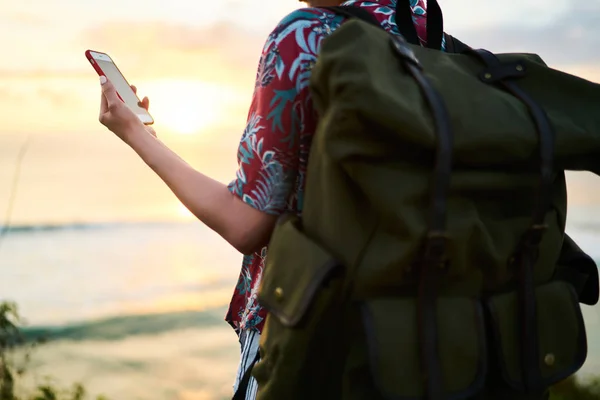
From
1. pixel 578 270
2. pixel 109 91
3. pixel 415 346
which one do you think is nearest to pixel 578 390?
pixel 578 270

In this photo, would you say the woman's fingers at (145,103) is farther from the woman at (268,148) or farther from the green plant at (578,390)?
the green plant at (578,390)

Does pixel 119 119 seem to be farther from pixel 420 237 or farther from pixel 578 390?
pixel 578 390

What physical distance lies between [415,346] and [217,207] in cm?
43

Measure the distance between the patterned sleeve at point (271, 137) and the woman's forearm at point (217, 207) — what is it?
0.02m

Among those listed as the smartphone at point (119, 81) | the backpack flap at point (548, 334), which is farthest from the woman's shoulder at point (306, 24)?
the backpack flap at point (548, 334)

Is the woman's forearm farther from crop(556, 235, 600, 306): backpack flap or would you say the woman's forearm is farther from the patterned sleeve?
crop(556, 235, 600, 306): backpack flap

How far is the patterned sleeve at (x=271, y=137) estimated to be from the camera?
1.33 meters

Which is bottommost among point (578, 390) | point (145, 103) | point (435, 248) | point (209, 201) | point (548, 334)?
point (578, 390)

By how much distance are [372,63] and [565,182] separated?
0.47m

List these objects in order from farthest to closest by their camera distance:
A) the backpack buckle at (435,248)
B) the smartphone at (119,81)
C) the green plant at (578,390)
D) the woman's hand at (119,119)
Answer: the green plant at (578,390) → the smartphone at (119,81) → the woman's hand at (119,119) → the backpack buckle at (435,248)

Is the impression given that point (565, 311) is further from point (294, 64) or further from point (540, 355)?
point (294, 64)

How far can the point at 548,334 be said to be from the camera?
54.9 inches

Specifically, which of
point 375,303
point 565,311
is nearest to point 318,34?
point 375,303

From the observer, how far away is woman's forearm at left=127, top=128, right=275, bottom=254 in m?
1.39
